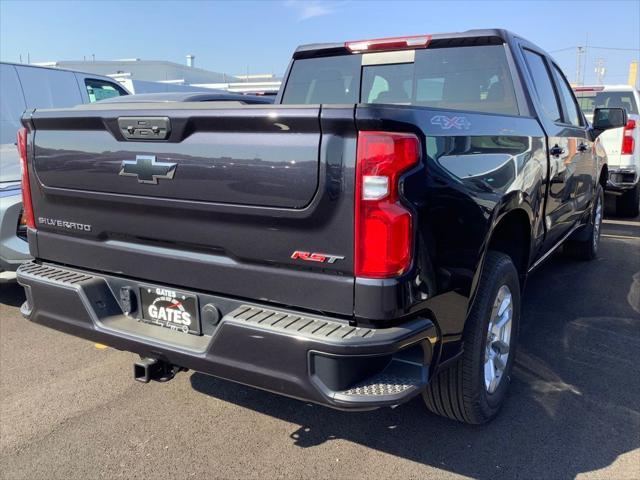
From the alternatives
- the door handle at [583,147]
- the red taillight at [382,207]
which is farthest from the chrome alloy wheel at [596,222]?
the red taillight at [382,207]

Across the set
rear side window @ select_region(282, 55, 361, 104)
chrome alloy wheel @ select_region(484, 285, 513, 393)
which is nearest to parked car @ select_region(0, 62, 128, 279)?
rear side window @ select_region(282, 55, 361, 104)

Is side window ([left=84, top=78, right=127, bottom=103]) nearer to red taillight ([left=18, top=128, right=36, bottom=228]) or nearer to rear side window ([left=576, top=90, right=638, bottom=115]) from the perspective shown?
red taillight ([left=18, top=128, right=36, bottom=228])

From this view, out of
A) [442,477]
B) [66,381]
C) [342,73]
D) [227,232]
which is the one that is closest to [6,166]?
[66,381]

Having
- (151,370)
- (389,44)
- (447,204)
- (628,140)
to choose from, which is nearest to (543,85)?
(389,44)

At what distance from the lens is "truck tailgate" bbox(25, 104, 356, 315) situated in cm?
212

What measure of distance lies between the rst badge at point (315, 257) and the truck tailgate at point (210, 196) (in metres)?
0.01

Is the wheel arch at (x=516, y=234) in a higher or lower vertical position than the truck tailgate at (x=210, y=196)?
lower

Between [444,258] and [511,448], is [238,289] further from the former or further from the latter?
[511,448]

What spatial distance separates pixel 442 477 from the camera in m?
2.64

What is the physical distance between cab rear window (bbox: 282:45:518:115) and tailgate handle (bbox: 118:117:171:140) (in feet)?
6.72

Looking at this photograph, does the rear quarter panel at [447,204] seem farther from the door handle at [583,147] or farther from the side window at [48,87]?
the side window at [48,87]

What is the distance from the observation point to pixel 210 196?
235 centimetres

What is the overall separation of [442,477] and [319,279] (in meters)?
1.18

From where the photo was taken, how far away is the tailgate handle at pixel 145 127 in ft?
7.94
